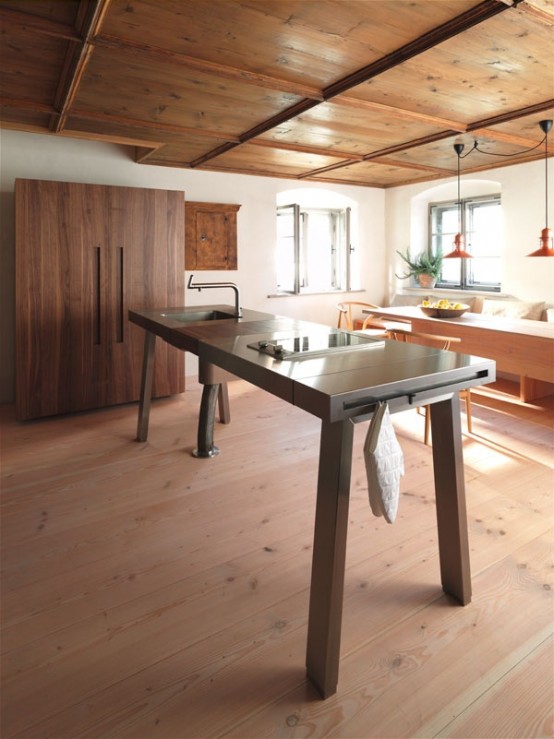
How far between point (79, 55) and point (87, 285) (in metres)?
1.95

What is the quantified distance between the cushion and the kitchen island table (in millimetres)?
3233

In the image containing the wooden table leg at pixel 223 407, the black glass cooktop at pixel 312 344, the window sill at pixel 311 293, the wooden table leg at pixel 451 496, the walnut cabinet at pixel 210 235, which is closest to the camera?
the wooden table leg at pixel 451 496

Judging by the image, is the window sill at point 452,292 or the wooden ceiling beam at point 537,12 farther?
the window sill at point 452,292

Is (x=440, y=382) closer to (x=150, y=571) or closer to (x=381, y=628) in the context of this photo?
(x=381, y=628)

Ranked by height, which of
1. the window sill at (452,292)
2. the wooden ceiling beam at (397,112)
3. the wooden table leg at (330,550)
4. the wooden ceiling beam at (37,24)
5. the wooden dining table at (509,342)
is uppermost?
the wooden ceiling beam at (397,112)

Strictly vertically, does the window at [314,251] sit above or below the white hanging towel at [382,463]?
above

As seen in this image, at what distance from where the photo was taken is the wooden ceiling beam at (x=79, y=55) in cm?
212

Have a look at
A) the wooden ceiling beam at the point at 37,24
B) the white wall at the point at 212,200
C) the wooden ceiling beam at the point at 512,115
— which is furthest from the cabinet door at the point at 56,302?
the wooden ceiling beam at the point at 512,115

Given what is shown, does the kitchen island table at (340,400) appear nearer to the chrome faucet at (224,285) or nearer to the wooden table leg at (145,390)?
the chrome faucet at (224,285)

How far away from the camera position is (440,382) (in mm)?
1699

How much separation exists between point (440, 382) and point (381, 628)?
907 mm

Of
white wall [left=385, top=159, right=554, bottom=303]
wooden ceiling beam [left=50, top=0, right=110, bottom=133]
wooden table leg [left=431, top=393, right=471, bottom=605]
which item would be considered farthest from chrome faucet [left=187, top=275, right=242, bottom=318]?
white wall [left=385, top=159, right=554, bottom=303]

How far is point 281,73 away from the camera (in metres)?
2.81

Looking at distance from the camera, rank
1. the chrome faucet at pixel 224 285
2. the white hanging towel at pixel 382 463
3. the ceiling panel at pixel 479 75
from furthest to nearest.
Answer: the chrome faucet at pixel 224 285 < the ceiling panel at pixel 479 75 < the white hanging towel at pixel 382 463
